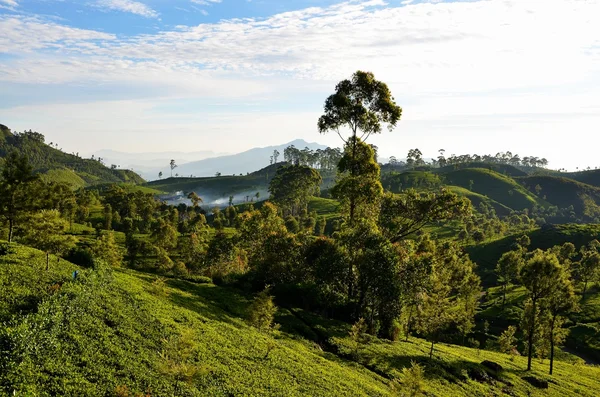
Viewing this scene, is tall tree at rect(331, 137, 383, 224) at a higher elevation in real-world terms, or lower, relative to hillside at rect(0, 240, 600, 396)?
higher

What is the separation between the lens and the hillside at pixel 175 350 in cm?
1955

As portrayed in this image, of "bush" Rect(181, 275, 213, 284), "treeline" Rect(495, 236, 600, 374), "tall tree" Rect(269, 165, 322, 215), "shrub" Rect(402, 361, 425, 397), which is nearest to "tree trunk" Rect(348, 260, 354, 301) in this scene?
"bush" Rect(181, 275, 213, 284)

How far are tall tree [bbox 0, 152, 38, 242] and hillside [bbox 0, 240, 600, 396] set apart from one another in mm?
8363

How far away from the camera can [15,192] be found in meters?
43.3

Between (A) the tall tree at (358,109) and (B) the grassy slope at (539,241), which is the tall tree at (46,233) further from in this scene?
(B) the grassy slope at (539,241)

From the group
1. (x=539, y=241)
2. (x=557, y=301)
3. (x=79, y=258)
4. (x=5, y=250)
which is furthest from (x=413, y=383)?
(x=539, y=241)

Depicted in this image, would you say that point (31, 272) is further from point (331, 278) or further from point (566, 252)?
point (566, 252)

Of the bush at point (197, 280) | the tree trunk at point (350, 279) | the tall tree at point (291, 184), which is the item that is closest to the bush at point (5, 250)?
the bush at point (197, 280)

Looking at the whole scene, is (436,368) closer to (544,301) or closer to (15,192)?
(544,301)

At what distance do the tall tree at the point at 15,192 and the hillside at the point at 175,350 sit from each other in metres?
8.36

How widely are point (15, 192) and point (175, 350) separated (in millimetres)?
33793

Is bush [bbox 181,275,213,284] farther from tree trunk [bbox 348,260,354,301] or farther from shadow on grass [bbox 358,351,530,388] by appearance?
shadow on grass [bbox 358,351,530,388]

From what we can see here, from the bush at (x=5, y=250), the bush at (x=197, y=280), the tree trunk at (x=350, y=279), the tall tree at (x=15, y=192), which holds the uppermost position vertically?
the tall tree at (x=15, y=192)

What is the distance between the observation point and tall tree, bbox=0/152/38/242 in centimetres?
4319
